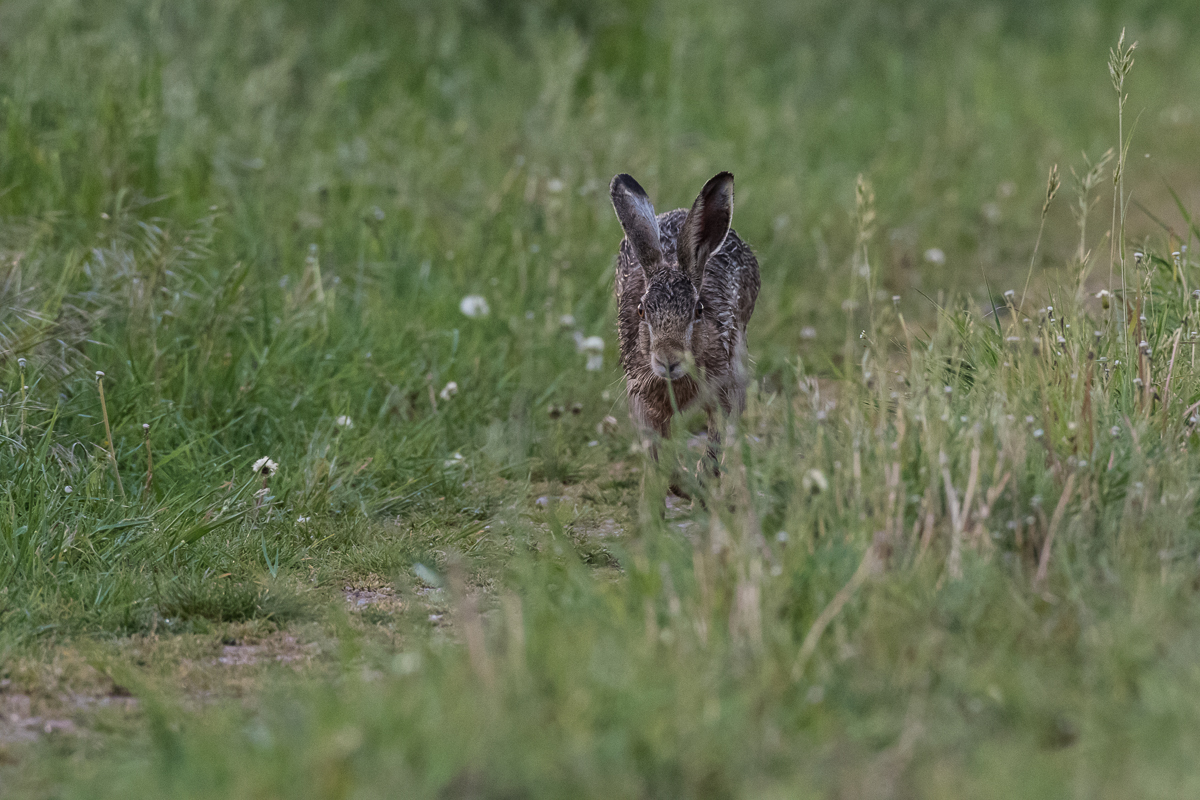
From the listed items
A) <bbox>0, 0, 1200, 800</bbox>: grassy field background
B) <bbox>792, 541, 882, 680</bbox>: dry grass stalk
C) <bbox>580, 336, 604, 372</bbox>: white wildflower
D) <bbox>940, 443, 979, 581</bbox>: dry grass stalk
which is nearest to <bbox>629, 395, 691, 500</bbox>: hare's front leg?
<bbox>0, 0, 1200, 800</bbox>: grassy field background

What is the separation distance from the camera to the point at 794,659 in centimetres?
316

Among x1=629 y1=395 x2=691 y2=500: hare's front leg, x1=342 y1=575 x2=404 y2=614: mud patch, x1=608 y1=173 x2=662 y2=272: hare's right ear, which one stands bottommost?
x1=342 y1=575 x2=404 y2=614: mud patch

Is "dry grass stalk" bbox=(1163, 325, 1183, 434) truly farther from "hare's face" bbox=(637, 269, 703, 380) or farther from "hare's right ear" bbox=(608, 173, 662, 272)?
"hare's right ear" bbox=(608, 173, 662, 272)

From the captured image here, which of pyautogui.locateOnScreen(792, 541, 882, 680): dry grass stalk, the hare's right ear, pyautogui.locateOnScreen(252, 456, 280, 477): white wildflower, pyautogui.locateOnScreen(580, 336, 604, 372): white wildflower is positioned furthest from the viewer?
pyautogui.locateOnScreen(580, 336, 604, 372): white wildflower

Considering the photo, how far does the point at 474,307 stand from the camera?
6.80 metres

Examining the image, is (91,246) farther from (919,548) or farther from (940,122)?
(940,122)

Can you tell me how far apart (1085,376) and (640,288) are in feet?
6.64

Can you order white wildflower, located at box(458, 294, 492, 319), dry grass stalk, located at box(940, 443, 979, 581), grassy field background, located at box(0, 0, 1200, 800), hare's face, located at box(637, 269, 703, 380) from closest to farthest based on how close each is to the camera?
grassy field background, located at box(0, 0, 1200, 800) → dry grass stalk, located at box(940, 443, 979, 581) → hare's face, located at box(637, 269, 703, 380) → white wildflower, located at box(458, 294, 492, 319)

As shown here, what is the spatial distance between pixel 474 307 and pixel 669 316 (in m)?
1.72

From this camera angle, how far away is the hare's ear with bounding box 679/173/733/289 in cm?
545

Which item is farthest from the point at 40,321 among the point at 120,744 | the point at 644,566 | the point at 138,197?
the point at 644,566

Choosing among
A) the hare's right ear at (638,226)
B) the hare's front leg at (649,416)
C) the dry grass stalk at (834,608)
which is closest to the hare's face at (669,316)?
the hare's right ear at (638,226)

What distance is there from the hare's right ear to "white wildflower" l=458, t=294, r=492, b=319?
1299mm

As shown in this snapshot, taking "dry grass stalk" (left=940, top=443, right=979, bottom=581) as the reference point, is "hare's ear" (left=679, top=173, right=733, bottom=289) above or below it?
above
